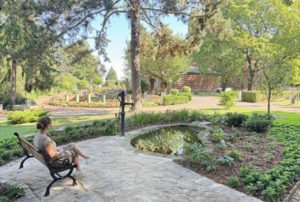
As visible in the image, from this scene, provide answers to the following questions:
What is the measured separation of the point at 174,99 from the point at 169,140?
16.4m

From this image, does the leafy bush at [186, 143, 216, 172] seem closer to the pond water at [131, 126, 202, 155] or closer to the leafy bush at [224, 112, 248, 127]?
the pond water at [131, 126, 202, 155]

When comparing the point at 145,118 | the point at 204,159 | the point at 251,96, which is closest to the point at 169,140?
Answer: the point at 145,118

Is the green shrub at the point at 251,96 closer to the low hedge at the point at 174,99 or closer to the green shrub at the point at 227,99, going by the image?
the low hedge at the point at 174,99

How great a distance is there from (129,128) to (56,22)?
637 cm

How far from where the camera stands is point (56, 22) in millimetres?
14180

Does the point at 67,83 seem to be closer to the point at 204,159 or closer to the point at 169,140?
the point at 169,140

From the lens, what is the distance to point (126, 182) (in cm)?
531

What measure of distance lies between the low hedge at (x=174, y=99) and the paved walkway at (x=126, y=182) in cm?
1800

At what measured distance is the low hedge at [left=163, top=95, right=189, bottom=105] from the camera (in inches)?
987

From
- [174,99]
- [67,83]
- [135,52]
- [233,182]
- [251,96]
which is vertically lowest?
[233,182]

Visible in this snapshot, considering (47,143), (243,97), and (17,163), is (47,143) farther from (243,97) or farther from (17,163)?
(243,97)

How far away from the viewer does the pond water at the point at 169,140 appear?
27.3ft

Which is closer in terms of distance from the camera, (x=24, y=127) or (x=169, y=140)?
(x=169, y=140)

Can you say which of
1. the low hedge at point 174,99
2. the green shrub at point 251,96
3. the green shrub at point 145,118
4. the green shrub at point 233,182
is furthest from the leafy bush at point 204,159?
the green shrub at point 251,96
